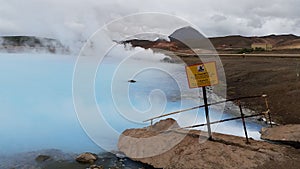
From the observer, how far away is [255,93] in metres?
12.4

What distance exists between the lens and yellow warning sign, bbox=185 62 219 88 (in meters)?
4.95

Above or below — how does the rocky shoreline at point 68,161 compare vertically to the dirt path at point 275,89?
below

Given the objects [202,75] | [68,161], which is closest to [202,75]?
[202,75]

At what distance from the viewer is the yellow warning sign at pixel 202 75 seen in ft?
16.3

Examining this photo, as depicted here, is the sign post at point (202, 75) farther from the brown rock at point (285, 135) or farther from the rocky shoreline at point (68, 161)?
the brown rock at point (285, 135)

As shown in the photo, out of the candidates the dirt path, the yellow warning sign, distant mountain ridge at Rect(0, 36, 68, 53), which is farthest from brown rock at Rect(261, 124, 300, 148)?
distant mountain ridge at Rect(0, 36, 68, 53)

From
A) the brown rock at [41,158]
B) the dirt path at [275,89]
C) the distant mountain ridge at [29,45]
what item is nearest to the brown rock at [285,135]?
the dirt path at [275,89]

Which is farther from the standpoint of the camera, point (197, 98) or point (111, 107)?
point (197, 98)

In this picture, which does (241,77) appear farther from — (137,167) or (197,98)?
(137,167)

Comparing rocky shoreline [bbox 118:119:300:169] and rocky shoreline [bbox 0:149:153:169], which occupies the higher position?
rocky shoreline [bbox 118:119:300:169]

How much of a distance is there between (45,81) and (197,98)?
27.2 ft

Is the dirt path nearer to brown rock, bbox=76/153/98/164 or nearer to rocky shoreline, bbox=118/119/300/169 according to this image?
rocky shoreline, bbox=118/119/300/169

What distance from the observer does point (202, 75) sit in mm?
5102

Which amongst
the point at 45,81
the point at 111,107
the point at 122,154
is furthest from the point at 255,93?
the point at 45,81
